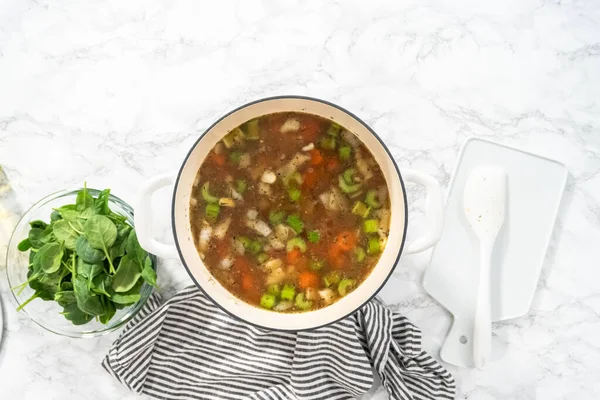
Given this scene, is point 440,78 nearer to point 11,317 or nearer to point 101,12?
point 101,12

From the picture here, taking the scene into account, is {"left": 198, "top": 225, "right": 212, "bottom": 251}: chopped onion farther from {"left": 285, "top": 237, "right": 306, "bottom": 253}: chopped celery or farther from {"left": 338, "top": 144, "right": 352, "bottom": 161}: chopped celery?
{"left": 338, "top": 144, "right": 352, "bottom": 161}: chopped celery

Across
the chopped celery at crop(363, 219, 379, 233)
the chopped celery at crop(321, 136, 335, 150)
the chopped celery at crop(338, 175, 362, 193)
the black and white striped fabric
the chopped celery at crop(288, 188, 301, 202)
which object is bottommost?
the black and white striped fabric

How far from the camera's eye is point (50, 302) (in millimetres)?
1784

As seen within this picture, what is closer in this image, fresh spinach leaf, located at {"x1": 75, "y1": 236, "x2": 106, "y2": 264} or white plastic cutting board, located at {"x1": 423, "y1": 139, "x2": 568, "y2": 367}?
fresh spinach leaf, located at {"x1": 75, "y1": 236, "x2": 106, "y2": 264}

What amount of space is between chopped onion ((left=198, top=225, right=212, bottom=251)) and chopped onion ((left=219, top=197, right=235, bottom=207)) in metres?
0.07

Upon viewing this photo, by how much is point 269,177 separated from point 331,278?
306mm

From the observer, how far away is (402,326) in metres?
1.76

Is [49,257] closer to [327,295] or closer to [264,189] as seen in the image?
[264,189]

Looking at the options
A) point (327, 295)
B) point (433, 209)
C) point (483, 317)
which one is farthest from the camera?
point (483, 317)

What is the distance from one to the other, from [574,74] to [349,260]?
933 mm

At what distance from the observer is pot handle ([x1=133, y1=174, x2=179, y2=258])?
1.45 metres

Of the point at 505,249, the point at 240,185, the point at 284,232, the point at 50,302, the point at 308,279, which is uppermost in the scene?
the point at 240,185

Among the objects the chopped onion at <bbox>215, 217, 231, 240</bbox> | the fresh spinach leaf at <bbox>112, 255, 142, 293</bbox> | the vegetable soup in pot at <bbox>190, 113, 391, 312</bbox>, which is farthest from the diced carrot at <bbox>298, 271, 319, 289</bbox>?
the fresh spinach leaf at <bbox>112, 255, 142, 293</bbox>

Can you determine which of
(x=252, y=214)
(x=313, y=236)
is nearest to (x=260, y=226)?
(x=252, y=214)
